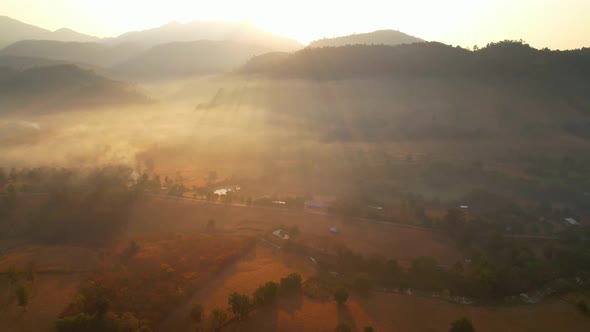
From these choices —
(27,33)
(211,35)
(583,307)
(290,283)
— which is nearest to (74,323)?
(290,283)

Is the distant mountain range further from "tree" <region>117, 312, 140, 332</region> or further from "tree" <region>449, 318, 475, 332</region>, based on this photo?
"tree" <region>449, 318, 475, 332</region>

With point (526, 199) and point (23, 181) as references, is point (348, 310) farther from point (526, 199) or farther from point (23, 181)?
point (23, 181)

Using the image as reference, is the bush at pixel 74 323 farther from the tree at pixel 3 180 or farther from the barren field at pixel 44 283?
the tree at pixel 3 180

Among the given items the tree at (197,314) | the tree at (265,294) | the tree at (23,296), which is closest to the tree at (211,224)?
the tree at (265,294)

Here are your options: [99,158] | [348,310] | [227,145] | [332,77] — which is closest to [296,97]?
[332,77]

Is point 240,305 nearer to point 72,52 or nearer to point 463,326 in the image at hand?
point 463,326

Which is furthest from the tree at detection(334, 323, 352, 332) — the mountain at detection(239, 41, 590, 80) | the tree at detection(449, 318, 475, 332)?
the mountain at detection(239, 41, 590, 80)
